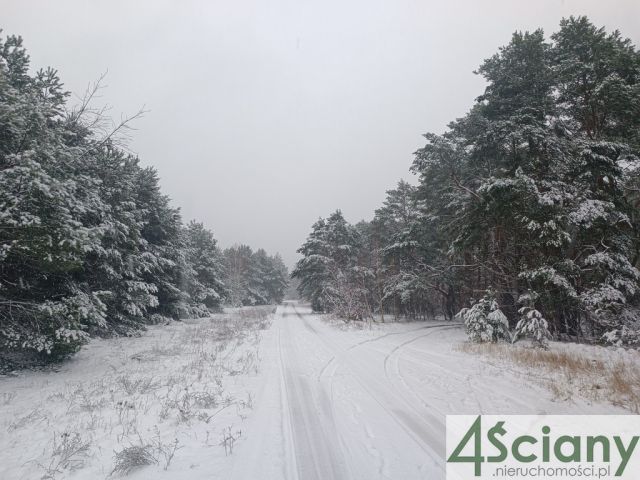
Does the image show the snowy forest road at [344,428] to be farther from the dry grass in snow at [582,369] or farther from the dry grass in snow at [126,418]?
the dry grass in snow at [582,369]

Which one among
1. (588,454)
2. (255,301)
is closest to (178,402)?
(588,454)

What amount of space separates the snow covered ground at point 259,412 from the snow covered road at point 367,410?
25 mm

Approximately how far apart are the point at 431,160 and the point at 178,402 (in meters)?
21.2

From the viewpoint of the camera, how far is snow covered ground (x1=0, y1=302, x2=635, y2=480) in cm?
411

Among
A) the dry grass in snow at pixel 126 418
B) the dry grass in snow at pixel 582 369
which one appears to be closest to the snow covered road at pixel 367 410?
the dry grass in snow at pixel 582 369

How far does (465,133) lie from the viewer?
20.0 metres

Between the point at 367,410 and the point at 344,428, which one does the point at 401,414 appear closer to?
the point at 367,410

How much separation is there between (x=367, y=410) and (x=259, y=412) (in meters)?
2.05

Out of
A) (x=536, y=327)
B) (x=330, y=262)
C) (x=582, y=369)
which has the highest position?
(x=330, y=262)

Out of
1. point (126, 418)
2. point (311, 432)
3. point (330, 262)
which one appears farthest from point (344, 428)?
point (330, 262)

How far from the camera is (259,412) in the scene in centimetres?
590

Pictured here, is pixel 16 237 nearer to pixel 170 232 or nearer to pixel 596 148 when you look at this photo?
pixel 170 232

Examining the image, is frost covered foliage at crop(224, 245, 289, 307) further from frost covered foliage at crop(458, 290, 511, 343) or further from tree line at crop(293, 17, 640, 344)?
tree line at crop(293, 17, 640, 344)

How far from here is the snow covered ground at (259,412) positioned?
4.11 metres
